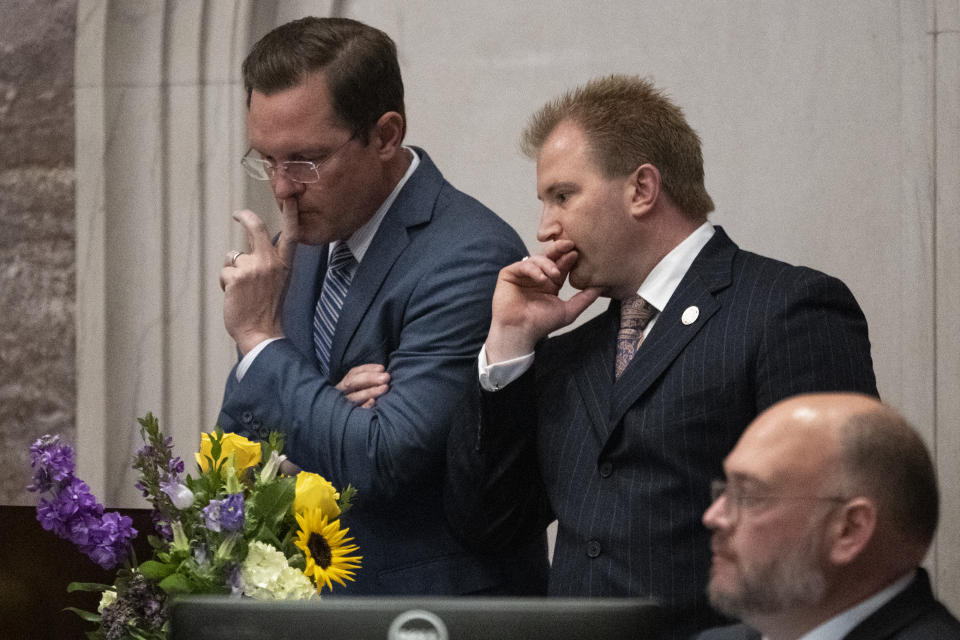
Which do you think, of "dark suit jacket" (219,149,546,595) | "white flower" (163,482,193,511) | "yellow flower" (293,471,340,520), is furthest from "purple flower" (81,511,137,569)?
"dark suit jacket" (219,149,546,595)

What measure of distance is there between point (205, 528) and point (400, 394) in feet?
2.36

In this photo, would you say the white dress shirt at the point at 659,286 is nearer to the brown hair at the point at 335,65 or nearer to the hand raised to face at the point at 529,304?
the hand raised to face at the point at 529,304

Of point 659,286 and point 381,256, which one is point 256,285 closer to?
point 381,256

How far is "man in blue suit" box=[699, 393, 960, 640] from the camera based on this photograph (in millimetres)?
1479

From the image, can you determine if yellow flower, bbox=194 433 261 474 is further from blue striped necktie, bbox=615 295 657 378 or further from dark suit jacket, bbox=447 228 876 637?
blue striped necktie, bbox=615 295 657 378

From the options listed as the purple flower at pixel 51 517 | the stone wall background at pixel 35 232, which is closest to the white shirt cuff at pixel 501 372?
the purple flower at pixel 51 517

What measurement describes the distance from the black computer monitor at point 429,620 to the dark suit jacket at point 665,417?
3.12 ft

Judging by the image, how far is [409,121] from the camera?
390cm

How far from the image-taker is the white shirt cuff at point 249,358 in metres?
2.45

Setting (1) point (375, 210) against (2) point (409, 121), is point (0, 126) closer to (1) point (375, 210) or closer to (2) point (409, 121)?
(2) point (409, 121)

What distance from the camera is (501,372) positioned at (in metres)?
2.30

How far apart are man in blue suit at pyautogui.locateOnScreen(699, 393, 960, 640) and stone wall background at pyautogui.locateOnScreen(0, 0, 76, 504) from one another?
2934 mm

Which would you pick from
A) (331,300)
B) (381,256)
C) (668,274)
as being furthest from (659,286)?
(331,300)

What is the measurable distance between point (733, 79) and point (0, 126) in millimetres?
2181
